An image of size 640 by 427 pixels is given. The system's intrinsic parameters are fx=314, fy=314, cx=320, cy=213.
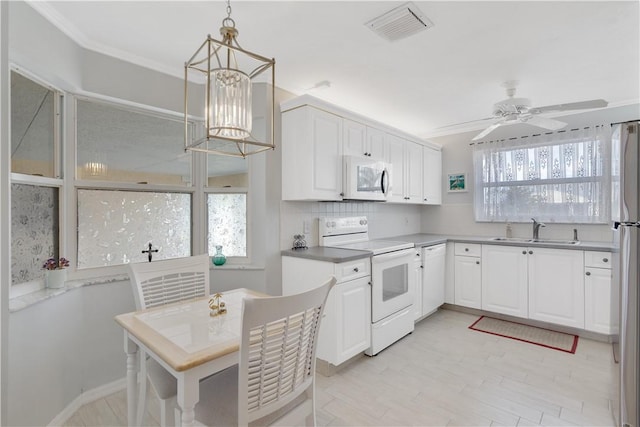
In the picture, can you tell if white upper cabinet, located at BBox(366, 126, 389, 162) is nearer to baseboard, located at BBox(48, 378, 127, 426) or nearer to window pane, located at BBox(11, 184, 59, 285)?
window pane, located at BBox(11, 184, 59, 285)

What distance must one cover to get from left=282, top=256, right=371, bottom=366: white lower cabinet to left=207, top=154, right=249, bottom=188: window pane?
805 millimetres

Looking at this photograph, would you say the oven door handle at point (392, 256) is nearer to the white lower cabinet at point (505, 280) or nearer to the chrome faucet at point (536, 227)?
the white lower cabinet at point (505, 280)

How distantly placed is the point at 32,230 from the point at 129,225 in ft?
1.90

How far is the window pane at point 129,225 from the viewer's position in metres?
2.24

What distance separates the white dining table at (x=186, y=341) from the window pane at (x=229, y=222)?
91cm

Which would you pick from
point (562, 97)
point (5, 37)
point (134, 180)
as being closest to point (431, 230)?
point (562, 97)

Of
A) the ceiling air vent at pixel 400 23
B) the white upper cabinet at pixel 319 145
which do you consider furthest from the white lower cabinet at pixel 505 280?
the ceiling air vent at pixel 400 23

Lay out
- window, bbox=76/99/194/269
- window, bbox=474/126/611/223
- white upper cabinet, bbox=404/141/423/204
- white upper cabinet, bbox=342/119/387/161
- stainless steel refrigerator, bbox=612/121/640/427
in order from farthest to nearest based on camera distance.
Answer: white upper cabinet, bbox=404/141/423/204 → window, bbox=474/126/611/223 → white upper cabinet, bbox=342/119/387/161 → window, bbox=76/99/194/269 → stainless steel refrigerator, bbox=612/121/640/427

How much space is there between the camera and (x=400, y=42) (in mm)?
2160

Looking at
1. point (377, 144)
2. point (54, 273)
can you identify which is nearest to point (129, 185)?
point (54, 273)

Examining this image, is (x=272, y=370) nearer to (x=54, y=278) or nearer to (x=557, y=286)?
(x=54, y=278)

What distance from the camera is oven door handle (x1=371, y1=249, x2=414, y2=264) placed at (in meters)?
2.77

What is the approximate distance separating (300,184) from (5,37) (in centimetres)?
191

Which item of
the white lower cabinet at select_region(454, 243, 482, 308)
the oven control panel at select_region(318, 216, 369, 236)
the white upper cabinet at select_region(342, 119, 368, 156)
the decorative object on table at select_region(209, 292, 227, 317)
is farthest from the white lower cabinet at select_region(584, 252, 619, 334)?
the decorative object on table at select_region(209, 292, 227, 317)
